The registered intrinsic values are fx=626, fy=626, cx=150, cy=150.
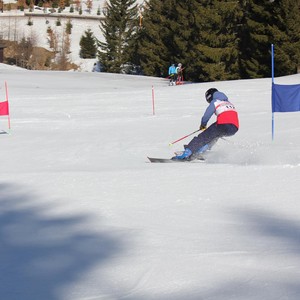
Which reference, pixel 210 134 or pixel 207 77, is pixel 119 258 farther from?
pixel 207 77

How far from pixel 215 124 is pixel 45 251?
21.9ft

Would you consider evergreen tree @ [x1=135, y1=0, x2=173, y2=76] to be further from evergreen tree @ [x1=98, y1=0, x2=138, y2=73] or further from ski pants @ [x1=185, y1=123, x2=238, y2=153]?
ski pants @ [x1=185, y1=123, x2=238, y2=153]

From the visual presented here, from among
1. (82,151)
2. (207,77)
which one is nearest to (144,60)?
(207,77)

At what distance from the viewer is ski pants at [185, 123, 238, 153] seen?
11.3 m

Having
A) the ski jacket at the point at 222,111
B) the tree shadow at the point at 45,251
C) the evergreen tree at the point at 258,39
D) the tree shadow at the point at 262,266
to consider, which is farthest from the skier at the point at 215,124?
the evergreen tree at the point at 258,39

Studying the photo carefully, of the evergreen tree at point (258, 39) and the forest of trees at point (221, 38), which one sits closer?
the forest of trees at point (221, 38)

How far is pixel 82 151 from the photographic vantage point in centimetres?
1387

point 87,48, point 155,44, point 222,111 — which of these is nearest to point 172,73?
point 155,44

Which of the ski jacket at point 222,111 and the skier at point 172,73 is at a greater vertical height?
the skier at point 172,73

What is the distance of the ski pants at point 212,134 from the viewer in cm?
1133

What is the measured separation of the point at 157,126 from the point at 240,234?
1269cm

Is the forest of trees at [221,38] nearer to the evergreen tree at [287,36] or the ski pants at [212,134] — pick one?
the evergreen tree at [287,36]

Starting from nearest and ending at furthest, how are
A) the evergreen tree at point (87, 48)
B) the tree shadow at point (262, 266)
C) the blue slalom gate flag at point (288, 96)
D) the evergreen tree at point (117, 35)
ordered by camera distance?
the tree shadow at point (262, 266)
the blue slalom gate flag at point (288, 96)
the evergreen tree at point (117, 35)
the evergreen tree at point (87, 48)

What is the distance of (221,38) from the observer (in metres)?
42.4
